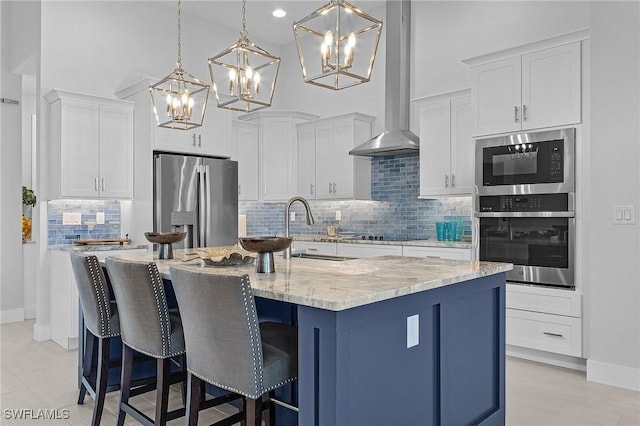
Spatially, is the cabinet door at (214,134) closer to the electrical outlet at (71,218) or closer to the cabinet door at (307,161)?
the cabinet door at (307,161)

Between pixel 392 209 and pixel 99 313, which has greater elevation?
pixel 392 209

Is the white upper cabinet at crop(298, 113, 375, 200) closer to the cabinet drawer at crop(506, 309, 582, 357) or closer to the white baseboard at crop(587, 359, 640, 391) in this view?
the cabinet drawer at crop(506, 309, 582, 357)

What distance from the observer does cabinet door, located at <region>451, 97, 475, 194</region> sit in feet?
15.3

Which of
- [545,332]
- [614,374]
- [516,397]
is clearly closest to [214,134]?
[545,332]

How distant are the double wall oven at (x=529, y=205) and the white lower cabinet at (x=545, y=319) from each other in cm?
9

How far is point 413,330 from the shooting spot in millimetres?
2006

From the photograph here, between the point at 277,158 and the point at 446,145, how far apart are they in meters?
2.37

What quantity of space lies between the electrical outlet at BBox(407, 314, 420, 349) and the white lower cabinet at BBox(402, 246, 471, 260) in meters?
2.52

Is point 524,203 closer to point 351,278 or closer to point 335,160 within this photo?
point 351,278

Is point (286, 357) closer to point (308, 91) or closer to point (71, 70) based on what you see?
point (71, 70)

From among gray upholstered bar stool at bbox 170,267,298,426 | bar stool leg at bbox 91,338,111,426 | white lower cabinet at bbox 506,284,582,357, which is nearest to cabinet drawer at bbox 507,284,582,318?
white lower cabinet at bbox 506,284,582,357

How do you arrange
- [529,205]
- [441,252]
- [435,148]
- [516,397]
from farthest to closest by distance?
[435,148] < [441,252] < [529,205] < [516,397]

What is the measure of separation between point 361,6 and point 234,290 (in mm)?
5015

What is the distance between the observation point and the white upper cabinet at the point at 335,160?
5715 millimetres
